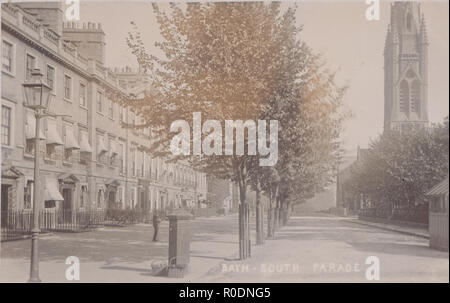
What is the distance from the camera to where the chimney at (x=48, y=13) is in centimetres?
2592

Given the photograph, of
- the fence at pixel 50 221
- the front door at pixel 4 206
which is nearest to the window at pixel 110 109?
the fence at pixel 50 221

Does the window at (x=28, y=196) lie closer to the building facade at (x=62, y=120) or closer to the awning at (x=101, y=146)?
the building facade at (x=62, y=120)

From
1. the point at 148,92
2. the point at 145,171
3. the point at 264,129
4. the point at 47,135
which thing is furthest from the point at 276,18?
the point at 145,171

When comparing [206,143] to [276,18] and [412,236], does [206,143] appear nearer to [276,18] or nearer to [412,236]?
[276,18]

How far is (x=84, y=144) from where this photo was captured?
78.1ft

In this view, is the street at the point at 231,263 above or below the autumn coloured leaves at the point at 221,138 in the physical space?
below

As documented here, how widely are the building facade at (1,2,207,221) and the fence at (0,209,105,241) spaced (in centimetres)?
45

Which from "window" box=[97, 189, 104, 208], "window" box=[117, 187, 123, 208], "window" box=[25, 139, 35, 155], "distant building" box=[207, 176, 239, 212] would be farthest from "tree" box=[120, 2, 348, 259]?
"distant building" box=[207, 176, 239, 212]

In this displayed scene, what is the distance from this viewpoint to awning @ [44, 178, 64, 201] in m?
22.7

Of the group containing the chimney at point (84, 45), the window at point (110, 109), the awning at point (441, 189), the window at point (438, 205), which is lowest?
the window at point (438, 205)

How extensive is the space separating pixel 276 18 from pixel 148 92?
4.29 metres

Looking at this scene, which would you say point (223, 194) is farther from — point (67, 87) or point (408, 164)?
point (408, 164)

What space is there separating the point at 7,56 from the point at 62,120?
165 inches
